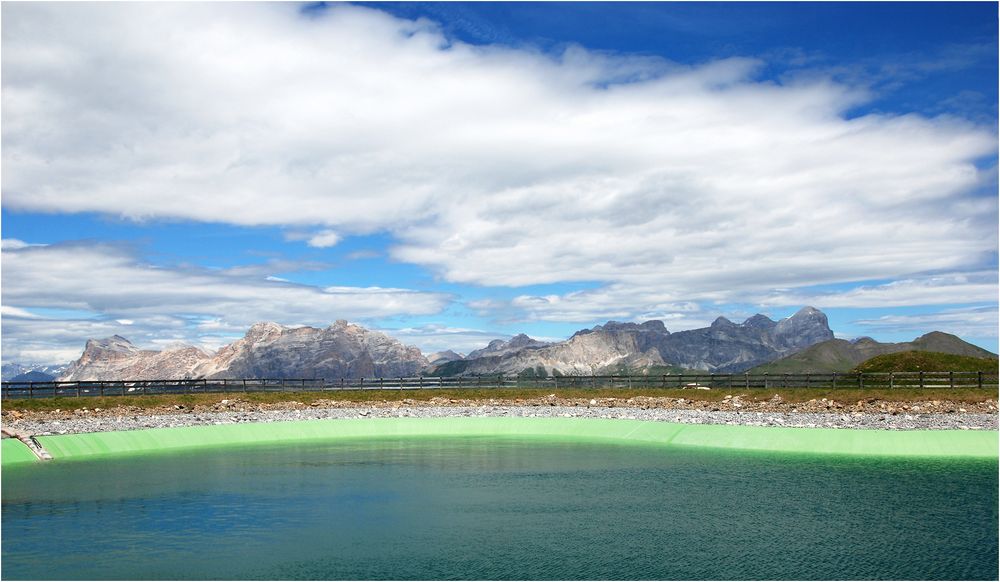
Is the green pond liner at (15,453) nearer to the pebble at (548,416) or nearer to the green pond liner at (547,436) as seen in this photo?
the green pond liner at (547,436)

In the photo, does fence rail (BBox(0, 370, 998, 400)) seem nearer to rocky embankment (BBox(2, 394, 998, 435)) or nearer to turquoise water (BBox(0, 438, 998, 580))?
rocky embankment (BBox(2, 394, 998, 435))

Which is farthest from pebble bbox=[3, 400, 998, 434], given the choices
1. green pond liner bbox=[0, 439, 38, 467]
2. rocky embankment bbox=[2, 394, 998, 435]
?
green pond liner bbox=[0, 439, 38, 467]

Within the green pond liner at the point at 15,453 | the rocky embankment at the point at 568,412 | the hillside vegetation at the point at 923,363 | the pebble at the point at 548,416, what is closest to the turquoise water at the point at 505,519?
the green pond liner at the point at 15,453

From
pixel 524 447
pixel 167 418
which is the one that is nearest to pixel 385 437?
pixel 524 447

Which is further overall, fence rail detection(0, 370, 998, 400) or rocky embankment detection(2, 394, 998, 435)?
fence rail detection(0, 370, 998, 400)

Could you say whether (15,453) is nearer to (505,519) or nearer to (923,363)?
(505,519)

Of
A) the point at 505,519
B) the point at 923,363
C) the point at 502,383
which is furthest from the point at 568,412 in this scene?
the point at 923,363

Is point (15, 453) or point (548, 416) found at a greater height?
point (548, 416)
